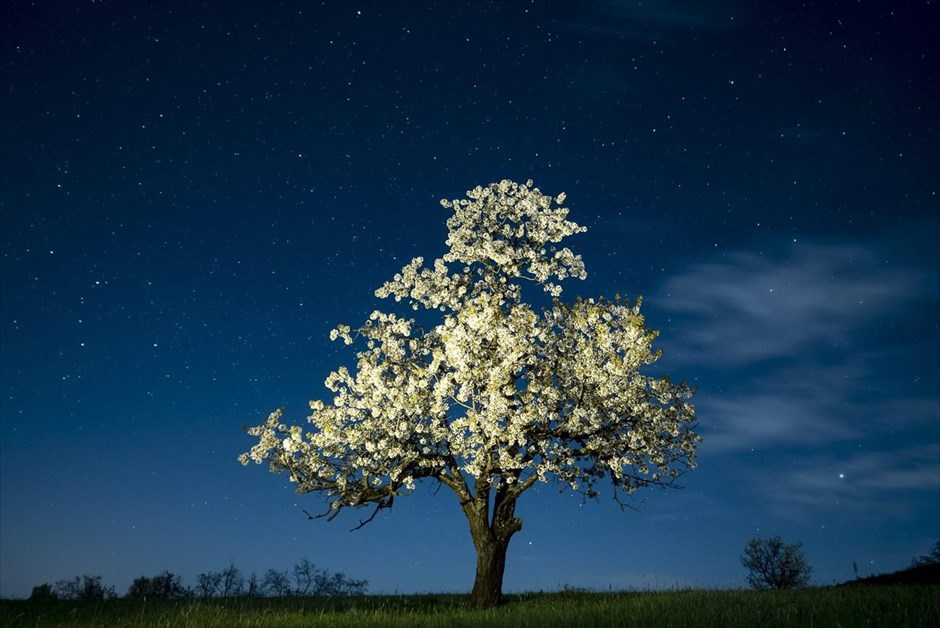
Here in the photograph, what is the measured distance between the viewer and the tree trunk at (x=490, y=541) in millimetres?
24953

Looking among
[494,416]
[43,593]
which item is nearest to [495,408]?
[494,416]

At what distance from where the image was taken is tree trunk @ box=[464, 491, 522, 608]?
25.0 m

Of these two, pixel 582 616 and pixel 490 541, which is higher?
pixel 490 541

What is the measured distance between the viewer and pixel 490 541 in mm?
25188

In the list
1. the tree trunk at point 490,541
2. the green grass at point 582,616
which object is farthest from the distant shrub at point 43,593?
the tree trunk at point 490,541

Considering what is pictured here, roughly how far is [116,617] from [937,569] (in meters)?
34.9

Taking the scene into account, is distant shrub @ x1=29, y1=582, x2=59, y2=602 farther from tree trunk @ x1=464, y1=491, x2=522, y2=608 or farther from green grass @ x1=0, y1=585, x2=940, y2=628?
tree trunk @ x1=464, y1=491, x2=522, y2=608

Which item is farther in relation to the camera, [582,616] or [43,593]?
[43,593]

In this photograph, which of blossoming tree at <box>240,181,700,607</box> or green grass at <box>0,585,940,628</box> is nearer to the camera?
green grass at <box>0,585,940,628</box>

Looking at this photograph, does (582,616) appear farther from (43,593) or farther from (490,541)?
(43,593)

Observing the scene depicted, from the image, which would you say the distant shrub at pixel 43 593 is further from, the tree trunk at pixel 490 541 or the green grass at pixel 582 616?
the tree trunk at pixel 490 541

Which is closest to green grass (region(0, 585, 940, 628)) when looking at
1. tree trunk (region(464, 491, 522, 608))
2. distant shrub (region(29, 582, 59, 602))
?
distant shrub (region(29, 582, 59, 602))

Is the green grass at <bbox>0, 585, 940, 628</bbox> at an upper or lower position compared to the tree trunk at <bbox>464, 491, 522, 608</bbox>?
lower

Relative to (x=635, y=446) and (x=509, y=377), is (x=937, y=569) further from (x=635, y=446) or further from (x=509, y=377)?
(x=509, y=377)
